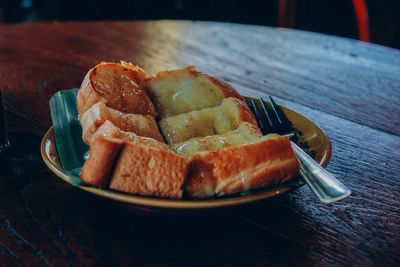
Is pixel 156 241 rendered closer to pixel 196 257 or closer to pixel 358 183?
pixel 196 257

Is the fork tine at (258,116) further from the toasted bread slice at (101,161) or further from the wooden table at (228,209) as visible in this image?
the toasted bread slice at (101,161)

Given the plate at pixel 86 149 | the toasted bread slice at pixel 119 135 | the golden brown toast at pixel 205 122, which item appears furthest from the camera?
the golden brown toast at pixel 205 122

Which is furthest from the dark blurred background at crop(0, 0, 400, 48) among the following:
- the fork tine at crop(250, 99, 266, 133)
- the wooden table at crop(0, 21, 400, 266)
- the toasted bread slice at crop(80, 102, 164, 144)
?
the toasted bread slice at crop(80, 102, 164, 144)

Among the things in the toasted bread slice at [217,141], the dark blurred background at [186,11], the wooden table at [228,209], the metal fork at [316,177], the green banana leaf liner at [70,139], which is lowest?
the dark blurred background at [186,11]

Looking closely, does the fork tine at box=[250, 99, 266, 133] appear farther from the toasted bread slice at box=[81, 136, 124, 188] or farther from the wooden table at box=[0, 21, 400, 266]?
the toasted bread slice at box=[81, 136, 124, 188]

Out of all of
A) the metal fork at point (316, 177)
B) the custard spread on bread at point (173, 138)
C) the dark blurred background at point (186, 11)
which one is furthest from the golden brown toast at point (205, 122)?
the dark blurred background at point (186, 11)

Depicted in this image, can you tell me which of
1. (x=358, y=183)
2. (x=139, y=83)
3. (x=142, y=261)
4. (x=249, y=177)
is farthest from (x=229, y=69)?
(x=142, y=261)

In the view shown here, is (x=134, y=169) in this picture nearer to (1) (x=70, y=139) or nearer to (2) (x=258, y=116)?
(1) (x=70, y=139)

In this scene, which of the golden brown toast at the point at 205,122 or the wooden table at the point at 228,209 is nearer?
the wooden table at the point at 228,209
